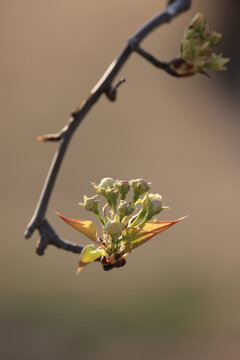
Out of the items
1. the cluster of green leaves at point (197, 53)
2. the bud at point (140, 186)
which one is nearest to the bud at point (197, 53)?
the cluster of green leaves at point (197, 53)

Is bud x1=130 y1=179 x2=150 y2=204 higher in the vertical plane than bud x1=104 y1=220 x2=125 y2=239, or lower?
higher

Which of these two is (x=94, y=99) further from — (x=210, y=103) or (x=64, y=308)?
(x=210, y=103)

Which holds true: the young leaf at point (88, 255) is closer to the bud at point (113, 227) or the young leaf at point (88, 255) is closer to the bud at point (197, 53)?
the bud at point (113, 227)

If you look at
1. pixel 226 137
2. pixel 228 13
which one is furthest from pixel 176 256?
pixel 228 13

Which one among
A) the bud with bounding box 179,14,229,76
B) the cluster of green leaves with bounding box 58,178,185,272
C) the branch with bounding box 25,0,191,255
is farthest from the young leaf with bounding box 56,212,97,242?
the bud with bounding box 179,14,229,76

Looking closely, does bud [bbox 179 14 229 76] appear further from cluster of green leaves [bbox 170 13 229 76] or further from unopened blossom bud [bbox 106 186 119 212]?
unopened blossom bud [bbox 106 186 119 212]

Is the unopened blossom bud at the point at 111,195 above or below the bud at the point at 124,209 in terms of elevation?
above

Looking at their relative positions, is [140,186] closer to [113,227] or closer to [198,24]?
[113,227]

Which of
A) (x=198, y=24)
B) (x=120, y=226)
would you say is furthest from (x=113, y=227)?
(x=198, y=24)
